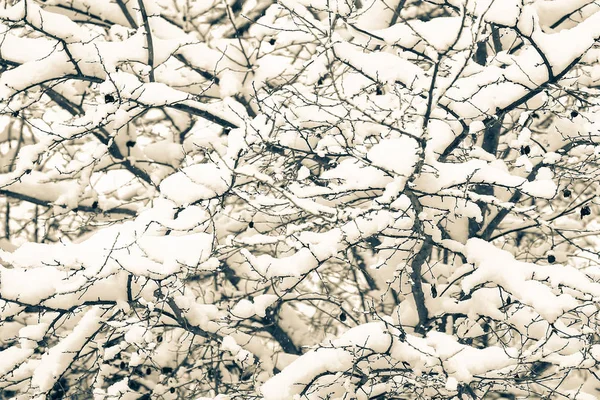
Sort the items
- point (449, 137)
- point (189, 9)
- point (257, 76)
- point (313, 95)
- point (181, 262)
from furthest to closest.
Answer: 1. point (189, 9)
2. point (257, 76)
3. point (313, 95)
4. point (449, 137)
5. point (181, 262)

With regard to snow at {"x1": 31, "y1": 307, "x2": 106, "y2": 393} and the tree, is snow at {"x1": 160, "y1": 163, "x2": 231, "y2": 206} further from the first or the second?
snow at {"x1": 31, "y1": 307, "x2": 106, "y2": 393}

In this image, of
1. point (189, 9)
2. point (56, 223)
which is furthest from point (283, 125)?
point (56, 223)

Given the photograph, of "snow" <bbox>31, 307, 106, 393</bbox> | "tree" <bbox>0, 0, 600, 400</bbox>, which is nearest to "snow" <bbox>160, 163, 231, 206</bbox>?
"tree" <bbox>0, 0, 600, 400</bbox>

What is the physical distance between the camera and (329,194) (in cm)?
389

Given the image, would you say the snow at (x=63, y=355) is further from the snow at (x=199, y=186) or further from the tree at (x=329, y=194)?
the snow at (x=199, y=186)

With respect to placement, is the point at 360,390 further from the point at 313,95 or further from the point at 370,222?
the point at 313,95

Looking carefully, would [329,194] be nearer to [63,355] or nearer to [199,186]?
[199,186]

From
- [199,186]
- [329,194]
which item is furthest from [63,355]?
[329,194]

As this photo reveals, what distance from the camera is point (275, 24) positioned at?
575cm

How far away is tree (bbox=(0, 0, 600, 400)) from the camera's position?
3754 mm

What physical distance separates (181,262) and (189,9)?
152 inches

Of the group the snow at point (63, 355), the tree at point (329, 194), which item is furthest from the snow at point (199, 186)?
the snow at point (63, 355)

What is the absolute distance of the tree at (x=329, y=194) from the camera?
148 inches

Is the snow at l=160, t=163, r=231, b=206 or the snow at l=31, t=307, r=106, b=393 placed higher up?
the snow at l=160, t=163, r=231, b=206
